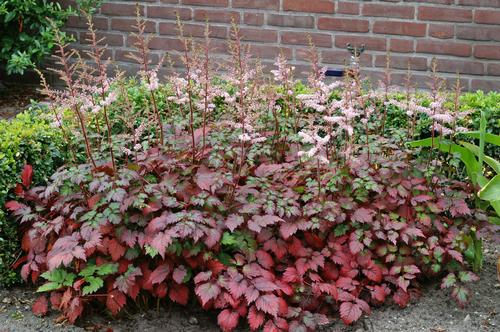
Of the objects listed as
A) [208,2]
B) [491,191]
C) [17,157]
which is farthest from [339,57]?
[17,157]

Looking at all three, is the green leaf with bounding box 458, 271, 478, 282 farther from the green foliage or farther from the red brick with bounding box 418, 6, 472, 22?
the red brick with bounding box 418, 6, 472, 22

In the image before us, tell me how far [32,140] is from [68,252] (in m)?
0.84

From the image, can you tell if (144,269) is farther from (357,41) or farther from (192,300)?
(357,41)

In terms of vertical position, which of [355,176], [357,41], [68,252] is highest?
[357,41]

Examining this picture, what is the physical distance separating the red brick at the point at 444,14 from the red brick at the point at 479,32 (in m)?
0.07

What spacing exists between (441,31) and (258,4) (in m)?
1.41

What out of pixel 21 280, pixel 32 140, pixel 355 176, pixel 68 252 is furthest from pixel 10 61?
pixel 355 176

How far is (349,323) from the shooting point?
10.0 feet

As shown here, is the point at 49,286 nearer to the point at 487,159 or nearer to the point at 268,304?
the point at 268,304

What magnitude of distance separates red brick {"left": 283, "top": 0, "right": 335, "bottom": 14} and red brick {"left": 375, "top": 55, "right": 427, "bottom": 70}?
1.72 feet

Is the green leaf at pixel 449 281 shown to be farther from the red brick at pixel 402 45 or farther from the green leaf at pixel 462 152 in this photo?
the red brick at pixel 402 45

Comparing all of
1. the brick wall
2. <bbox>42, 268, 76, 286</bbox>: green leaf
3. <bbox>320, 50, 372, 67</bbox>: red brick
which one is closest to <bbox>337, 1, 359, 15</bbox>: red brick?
the brick wall

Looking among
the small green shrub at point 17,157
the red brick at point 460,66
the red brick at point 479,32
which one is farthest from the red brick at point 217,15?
the small green shrub at point 17,157

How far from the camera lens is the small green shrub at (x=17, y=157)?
3.37m
